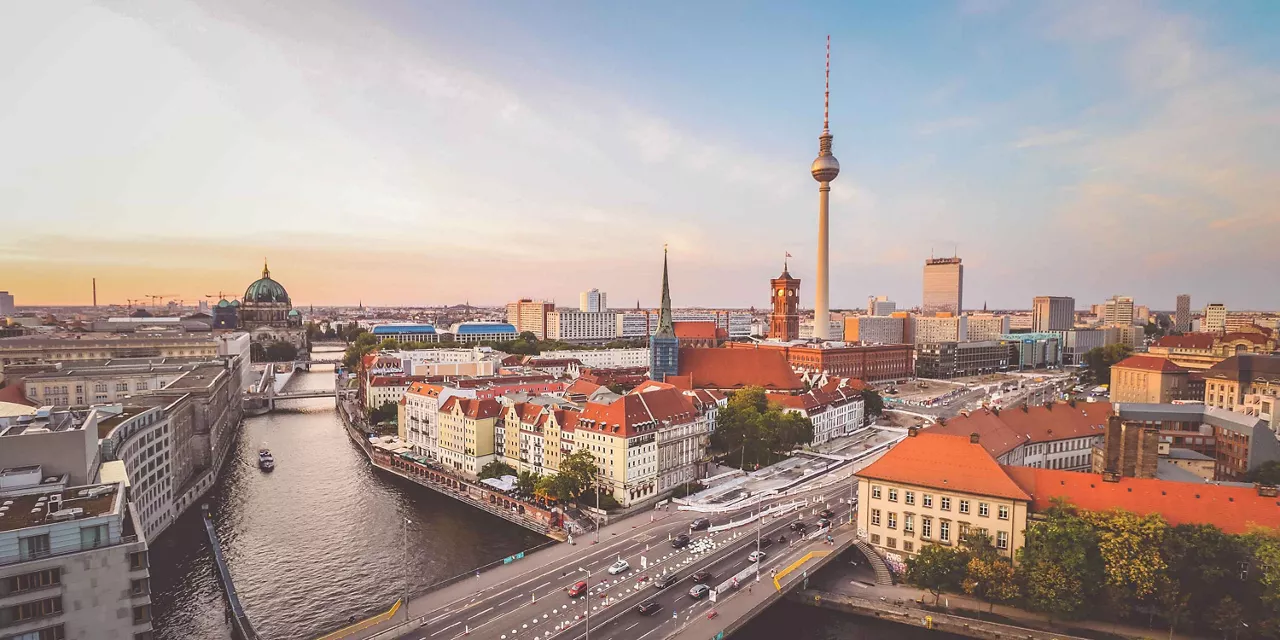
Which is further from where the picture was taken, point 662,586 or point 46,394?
point 46,394

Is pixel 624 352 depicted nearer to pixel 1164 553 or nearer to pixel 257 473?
pixel 257 473

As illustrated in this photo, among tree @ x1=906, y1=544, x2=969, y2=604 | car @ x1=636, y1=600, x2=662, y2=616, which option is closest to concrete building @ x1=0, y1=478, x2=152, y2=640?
car @ x1=636, y1=600, x2=662, y2=616

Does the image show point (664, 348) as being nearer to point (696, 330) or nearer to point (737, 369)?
point (737, 369)

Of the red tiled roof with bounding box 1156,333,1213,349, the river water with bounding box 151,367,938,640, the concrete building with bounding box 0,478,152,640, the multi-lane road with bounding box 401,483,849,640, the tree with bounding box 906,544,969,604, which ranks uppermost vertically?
the red tiled roof with bounding box 1156,333,1213,349

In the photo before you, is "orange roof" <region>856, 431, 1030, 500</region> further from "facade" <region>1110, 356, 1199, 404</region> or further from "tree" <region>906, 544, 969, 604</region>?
"facade" <region>1110, 356, 1199, 404</region>

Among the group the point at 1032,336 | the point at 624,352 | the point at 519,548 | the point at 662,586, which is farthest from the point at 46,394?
the point at 1032,336

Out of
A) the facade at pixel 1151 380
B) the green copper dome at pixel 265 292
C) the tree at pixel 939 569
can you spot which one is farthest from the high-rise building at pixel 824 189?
the green copper dome at pixel 265 292

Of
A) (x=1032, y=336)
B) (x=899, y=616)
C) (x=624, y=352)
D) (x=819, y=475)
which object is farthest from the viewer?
(x=1032, y=336)
